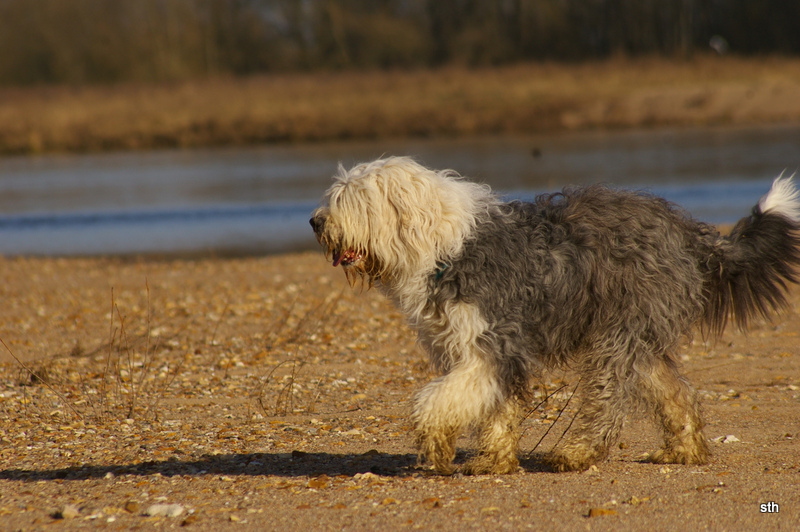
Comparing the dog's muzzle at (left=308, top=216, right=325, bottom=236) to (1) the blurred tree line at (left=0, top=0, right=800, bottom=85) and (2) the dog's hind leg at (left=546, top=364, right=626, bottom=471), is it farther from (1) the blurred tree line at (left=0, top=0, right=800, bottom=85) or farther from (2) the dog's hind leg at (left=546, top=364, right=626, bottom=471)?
(1) the blurred tree line at (left=0, top=0, right=800, bottom=85)

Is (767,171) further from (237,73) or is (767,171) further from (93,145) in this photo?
(237,73)

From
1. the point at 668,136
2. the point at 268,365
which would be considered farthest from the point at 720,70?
the point at 268,365

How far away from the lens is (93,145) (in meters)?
36.5

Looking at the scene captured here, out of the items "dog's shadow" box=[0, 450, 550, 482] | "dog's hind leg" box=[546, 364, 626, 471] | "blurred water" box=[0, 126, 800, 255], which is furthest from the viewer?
"blurred water" box=[0, 126, 800, 255]

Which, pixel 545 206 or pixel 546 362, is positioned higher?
pixel 545 206

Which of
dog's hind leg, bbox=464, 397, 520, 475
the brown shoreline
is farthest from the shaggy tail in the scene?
the brown shoreline

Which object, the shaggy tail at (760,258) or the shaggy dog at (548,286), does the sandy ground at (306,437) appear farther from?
the shaggy tail at (760,258)

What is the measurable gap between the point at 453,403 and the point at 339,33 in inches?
1859

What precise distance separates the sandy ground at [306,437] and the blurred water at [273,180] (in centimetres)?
558

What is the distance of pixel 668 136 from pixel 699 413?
88.5 feet

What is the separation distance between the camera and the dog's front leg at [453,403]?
5.05 m

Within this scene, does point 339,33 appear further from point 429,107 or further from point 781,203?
point 781,203

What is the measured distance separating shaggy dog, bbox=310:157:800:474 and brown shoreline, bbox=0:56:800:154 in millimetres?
29558

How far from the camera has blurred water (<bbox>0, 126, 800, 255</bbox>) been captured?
18547mm
